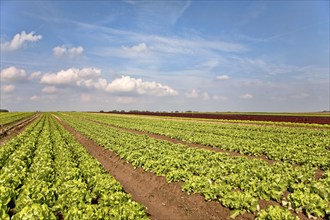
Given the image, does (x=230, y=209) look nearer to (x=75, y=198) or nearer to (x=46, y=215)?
(x=75, y=198)

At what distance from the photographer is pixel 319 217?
9.23 metres

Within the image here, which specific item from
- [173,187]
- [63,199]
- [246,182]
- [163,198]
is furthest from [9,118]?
[246,182]

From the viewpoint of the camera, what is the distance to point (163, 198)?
1198 cm

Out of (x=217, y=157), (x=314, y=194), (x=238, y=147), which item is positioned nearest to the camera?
(x=314, y=194)

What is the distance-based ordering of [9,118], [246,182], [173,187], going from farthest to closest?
[9,118]
[173,187]
[246,182]

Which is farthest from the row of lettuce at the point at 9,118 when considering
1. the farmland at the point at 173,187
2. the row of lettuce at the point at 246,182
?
the row of lettuce at the point at 246,182

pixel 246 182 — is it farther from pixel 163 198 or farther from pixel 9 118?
pixel 9 118

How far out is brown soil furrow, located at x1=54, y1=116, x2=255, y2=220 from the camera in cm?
1016

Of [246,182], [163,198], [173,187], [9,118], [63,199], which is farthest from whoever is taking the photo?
[9,118]

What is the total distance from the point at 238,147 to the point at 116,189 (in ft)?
38.8

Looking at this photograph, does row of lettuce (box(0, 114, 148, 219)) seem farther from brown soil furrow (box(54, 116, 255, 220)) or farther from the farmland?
brown soil furrow (box(54, 116, 255, 220))

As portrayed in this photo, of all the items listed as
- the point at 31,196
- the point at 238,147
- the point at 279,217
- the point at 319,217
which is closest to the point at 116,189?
the point at 31,196

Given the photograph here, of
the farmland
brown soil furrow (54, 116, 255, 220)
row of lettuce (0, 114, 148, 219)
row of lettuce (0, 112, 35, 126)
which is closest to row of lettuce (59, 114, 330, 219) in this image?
the farmland

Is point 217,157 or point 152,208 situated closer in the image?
point 152,208
